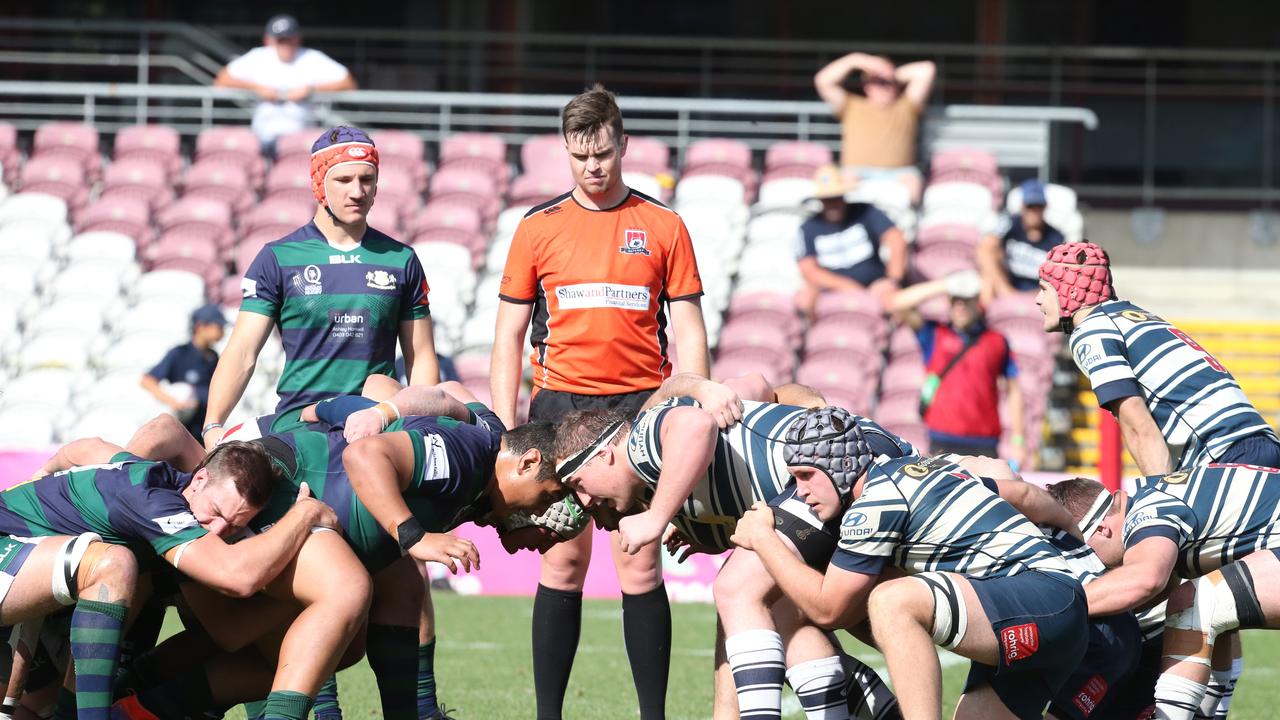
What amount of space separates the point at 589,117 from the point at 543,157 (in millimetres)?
9997

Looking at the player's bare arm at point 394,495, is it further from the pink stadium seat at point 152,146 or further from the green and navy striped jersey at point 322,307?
the pink stadium seat at point 152,146

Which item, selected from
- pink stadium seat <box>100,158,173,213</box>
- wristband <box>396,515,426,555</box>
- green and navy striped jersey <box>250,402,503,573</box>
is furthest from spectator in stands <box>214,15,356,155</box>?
wristband <box>396,515,426,555</box>

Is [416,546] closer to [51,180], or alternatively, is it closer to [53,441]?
[53,441]

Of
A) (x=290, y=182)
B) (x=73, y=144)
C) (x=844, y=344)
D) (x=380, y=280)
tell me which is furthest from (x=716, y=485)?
(x=73, y=144)

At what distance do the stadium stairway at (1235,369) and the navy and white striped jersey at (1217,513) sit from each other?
27.2 feet

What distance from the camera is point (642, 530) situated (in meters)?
4.54

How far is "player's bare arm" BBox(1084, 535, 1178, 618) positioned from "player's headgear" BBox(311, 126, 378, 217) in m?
3.01

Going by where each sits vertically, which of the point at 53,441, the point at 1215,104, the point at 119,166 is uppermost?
the point at 1215,104

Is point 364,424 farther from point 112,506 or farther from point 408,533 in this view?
point 112,506

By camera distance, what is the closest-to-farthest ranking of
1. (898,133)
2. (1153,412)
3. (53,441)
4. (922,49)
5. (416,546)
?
1. (416,546)
2. (1153,412)
3. (53,441)
4. (898,133)
5. (922,49)

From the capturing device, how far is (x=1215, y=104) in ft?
62.2

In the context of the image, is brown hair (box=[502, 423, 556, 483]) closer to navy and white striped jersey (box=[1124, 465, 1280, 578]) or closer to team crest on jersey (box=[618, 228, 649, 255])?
team crest on jersey (box=[618, 228, 649, 255])

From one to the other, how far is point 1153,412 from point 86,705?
140 inches

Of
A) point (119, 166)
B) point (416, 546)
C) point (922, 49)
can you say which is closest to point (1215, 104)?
point (922, 49)
